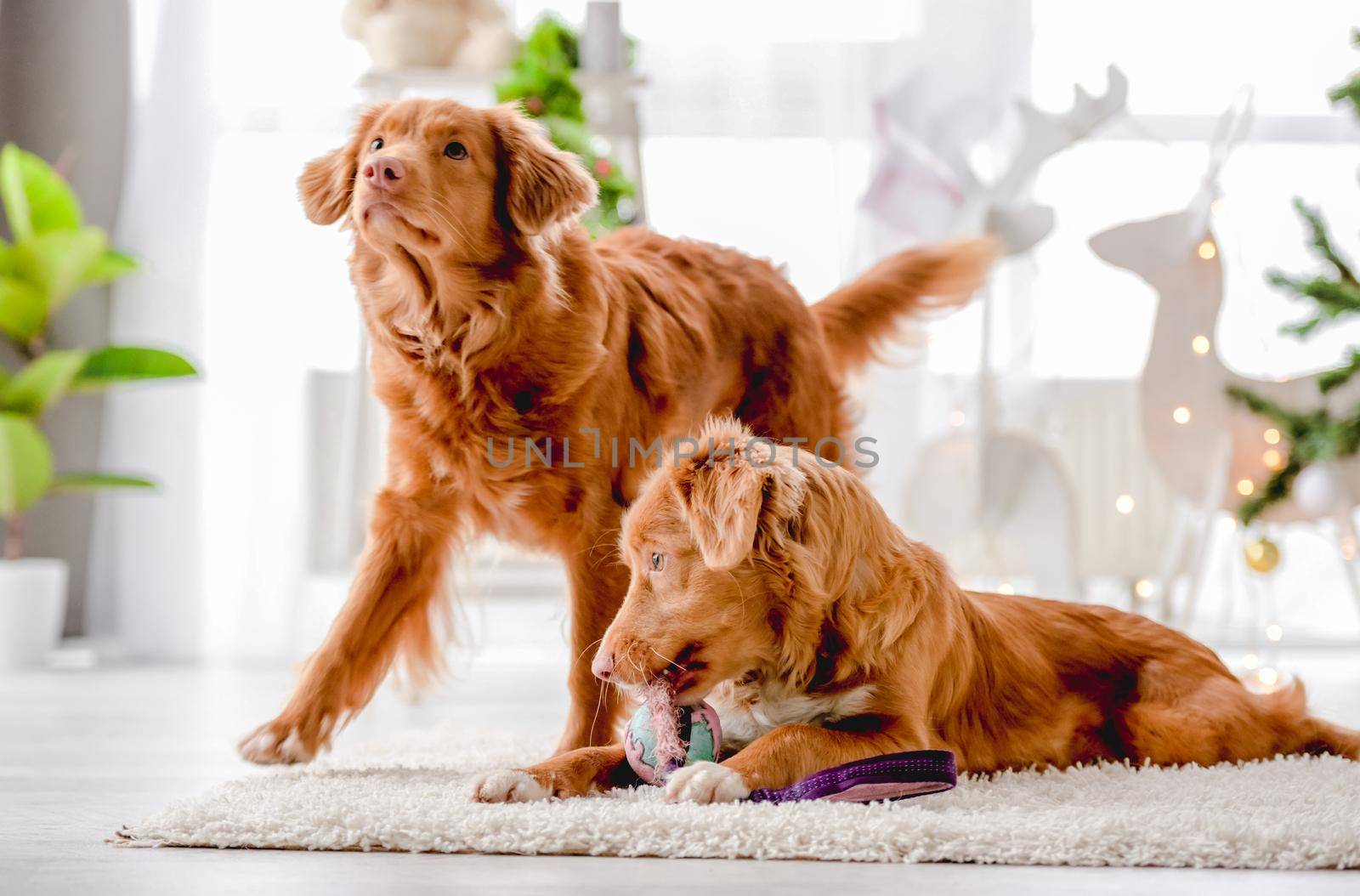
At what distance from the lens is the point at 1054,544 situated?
4359mm

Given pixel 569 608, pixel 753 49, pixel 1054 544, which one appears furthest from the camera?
pixel 753 49

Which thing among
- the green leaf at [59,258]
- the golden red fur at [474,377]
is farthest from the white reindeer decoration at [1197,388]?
the green leaf at [59,258]

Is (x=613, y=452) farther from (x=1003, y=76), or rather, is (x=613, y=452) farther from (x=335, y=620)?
(x=1003, y=76)

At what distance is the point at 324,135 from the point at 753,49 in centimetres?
158

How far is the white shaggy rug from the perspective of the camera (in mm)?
1378

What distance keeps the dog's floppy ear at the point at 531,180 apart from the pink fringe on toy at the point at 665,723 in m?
0.78

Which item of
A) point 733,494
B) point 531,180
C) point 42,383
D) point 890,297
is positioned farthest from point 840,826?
point 42,383

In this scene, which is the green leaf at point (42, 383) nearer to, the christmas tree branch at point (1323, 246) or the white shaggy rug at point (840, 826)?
the white shaggy rug at point (840, 826)

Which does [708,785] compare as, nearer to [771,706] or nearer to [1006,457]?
[771,706]

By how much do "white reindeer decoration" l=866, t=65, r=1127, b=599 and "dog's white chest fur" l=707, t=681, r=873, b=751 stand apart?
271cm

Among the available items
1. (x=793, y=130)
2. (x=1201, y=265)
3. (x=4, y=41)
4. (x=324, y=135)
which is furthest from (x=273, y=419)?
(x=1201, y=265)

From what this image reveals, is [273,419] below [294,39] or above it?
below

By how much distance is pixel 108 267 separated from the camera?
4.43 meters

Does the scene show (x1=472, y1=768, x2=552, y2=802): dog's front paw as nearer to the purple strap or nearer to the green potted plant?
the purple strap
